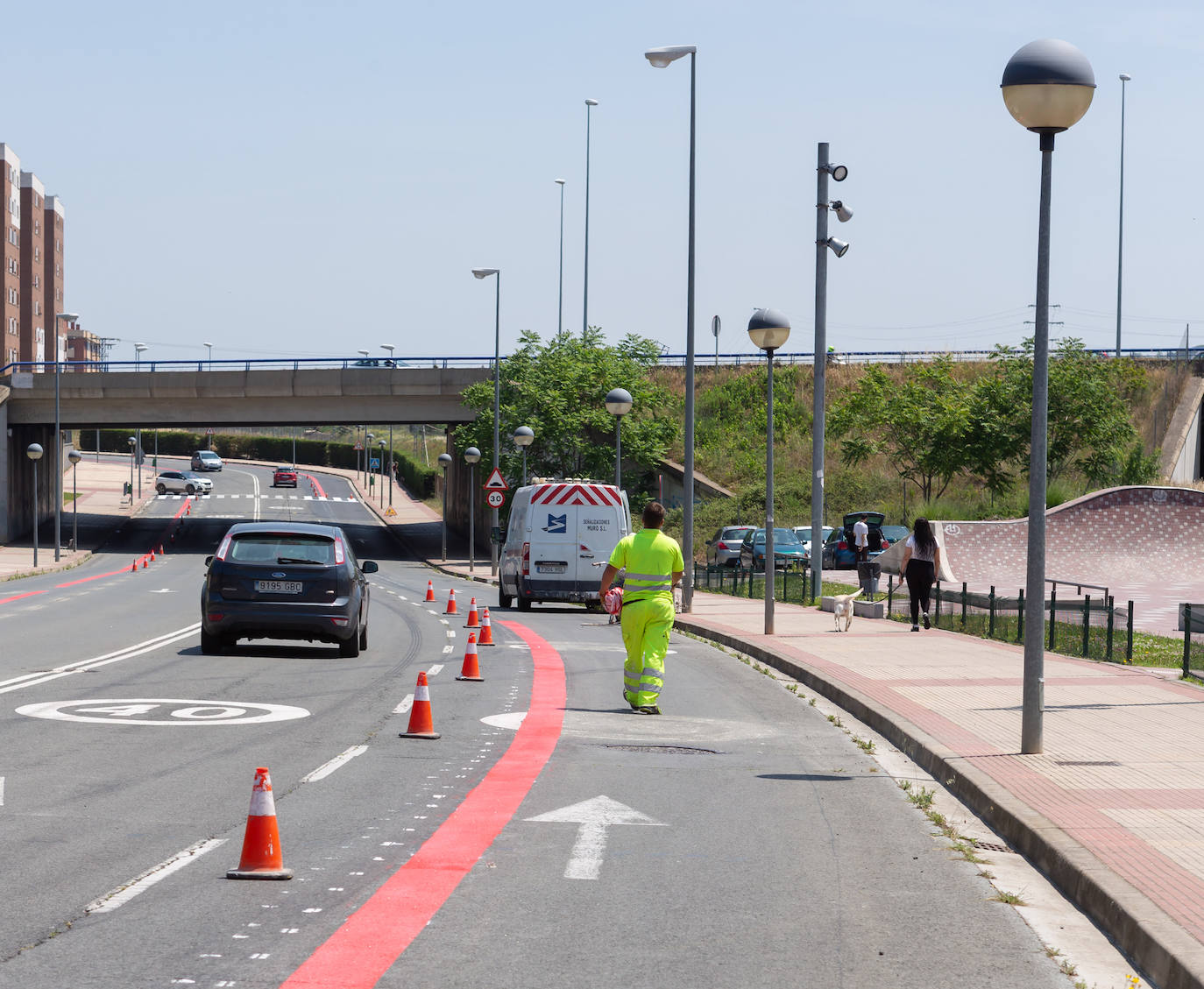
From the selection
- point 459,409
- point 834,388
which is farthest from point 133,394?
point 834,388

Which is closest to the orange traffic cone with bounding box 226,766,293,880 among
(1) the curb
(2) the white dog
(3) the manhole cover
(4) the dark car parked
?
(1) the curb

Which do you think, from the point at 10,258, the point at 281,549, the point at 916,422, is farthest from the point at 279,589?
the point at 10,258

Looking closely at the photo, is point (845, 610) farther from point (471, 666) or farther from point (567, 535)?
point (471, 666)

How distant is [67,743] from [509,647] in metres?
10.4

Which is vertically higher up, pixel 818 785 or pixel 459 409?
pixel 459 409

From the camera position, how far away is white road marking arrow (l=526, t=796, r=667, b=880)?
6.91 metres

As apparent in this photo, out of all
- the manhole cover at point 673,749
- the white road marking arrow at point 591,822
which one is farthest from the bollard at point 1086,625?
the white road marking arrow at point 591,822

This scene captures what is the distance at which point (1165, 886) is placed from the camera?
246 inches

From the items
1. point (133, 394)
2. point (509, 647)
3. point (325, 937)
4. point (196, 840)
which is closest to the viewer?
point (325, 937)

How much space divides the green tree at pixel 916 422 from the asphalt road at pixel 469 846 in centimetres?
3788

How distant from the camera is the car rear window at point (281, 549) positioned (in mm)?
17578

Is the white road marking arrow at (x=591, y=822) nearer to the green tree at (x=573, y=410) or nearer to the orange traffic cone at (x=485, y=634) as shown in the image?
the orange traffic cone at (x=485, y=634)

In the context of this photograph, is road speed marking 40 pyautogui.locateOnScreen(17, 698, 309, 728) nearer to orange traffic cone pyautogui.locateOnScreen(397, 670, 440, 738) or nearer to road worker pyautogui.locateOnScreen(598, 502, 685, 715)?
orange traffic cone pyautogui.locateOnScreen(397, 670, 440, 738)

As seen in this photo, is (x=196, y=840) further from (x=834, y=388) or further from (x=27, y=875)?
(x=834, y=388)
